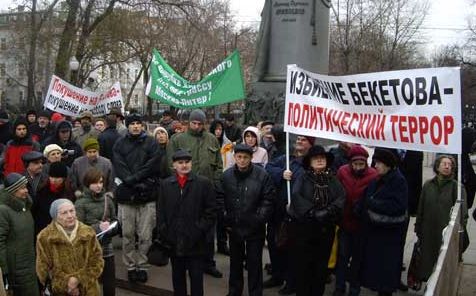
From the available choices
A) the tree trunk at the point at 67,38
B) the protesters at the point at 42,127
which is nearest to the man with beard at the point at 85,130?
the protesters at the point at 42,127

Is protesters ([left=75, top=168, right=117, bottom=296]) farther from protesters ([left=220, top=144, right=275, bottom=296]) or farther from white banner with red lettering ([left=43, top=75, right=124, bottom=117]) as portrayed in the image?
white banner with red lettering ([left=43, top=75, right=124, bottom=117])

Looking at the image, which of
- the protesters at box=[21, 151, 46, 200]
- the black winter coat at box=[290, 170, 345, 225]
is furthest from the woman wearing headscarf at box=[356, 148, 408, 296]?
the protesters at box=[21, 151, 46, 200]

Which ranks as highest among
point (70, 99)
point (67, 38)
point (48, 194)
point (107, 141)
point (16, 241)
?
point (67, 38)

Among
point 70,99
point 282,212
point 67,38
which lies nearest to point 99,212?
point 282,212

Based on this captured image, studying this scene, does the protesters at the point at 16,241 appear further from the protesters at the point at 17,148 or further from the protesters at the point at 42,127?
the protesters at the point at 42,127

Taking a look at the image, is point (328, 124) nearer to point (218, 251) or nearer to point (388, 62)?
point (218, 251)

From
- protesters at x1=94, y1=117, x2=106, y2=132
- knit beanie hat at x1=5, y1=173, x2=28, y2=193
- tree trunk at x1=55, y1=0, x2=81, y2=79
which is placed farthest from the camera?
tree trunk at x1=55, y1=0, x2=81, y2=79

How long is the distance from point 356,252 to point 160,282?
2.26 metres

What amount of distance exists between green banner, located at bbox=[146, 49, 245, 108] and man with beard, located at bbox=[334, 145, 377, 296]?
2567mm

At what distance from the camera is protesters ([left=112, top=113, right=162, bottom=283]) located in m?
6.95

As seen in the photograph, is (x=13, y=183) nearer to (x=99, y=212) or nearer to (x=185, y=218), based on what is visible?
(x=99, y=212)

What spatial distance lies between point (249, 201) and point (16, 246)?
2.20 metres

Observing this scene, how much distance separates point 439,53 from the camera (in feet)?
273

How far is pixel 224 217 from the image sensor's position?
20.6ft
